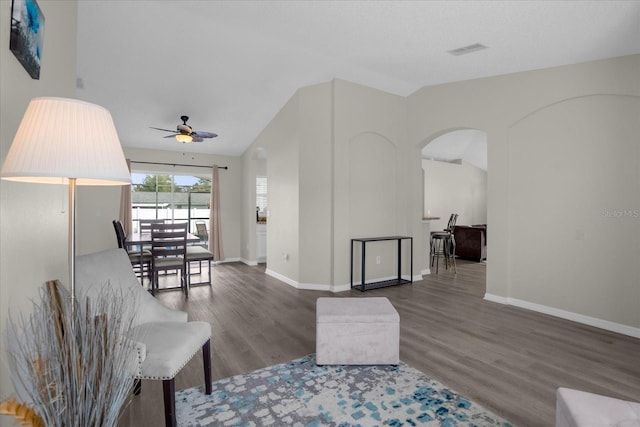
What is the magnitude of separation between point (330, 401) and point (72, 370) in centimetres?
156

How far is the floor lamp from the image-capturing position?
37.1 inches

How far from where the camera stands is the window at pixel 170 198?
6.83 m

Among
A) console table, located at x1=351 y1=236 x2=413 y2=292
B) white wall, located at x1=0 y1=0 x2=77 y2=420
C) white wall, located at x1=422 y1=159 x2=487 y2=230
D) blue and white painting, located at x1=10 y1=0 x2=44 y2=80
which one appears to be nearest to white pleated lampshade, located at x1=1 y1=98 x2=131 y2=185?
white wall, located at x1=0 y1=0 x2=77 y2=420

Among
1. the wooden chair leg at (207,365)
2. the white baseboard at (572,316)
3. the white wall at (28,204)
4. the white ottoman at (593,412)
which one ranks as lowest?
the white baseboard at (572,316)

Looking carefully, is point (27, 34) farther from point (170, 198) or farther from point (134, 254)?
point (170, 198)

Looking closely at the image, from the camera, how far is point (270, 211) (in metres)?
5.73

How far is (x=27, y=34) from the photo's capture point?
1.27m

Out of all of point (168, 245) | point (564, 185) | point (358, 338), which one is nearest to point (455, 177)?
point (564, 185)

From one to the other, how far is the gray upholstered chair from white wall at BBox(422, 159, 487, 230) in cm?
757

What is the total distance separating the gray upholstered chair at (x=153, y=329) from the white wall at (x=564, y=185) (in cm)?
380

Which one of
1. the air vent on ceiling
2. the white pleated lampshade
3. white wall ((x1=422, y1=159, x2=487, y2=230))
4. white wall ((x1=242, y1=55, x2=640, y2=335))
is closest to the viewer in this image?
the white pleated lampshade

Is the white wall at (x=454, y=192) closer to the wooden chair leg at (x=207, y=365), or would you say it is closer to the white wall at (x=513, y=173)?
the white wall at (x=513, y=173)

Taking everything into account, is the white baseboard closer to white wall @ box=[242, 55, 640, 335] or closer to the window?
white wall @ box=[242, 55, 640, 335]

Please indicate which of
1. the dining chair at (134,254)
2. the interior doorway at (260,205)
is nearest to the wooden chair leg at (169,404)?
the dining chair at (134,254)
